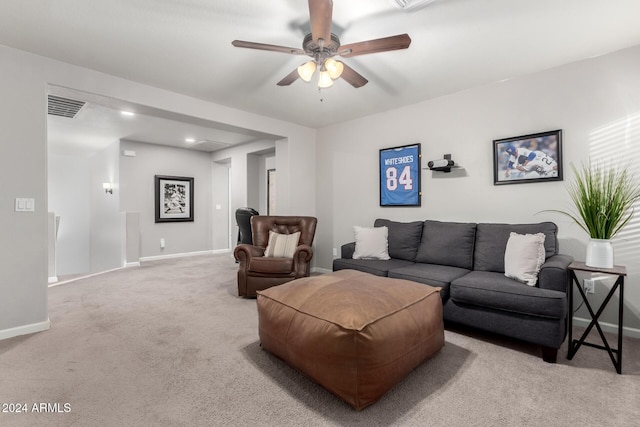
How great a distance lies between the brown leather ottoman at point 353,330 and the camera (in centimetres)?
158

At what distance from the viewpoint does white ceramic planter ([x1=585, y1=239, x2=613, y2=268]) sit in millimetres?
2127

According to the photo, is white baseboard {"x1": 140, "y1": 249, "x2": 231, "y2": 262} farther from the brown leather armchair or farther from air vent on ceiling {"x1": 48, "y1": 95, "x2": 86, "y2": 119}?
the brown leather armchair

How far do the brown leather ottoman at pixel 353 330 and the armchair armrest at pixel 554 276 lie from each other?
827mm

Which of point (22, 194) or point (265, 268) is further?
point (265, 268)

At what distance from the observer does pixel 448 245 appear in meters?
3.20

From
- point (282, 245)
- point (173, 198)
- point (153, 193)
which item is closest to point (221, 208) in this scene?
point (173, 198)

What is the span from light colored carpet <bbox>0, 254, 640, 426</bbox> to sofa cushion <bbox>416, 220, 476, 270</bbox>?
2.49 ft

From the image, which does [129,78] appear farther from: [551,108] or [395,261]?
[551,108]

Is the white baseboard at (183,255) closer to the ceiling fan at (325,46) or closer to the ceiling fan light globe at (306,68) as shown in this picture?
the ceiling fan at (325,46)

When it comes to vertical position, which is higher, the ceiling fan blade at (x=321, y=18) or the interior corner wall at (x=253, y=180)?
the ceiling fan blade at (x=321, y=18)

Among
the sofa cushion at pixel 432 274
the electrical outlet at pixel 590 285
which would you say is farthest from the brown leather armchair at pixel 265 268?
the electrical outlet at pixel 590 285

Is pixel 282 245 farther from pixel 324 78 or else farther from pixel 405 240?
Answer: pixel 324 78

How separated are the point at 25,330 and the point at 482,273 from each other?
404 centimetres

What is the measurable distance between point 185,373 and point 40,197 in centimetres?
213
